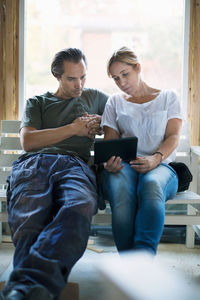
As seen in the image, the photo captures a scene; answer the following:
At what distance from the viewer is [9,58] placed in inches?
105

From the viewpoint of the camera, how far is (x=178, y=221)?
1.83 m

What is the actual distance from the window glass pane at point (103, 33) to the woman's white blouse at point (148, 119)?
29.2 inches

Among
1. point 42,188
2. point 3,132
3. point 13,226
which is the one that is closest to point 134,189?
point 42,188

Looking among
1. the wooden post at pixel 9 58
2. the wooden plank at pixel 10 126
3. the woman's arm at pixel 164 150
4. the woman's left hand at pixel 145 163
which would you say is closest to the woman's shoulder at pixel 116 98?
the woman's arm at pixel 164 150

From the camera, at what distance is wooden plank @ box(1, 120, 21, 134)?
97.5 inches

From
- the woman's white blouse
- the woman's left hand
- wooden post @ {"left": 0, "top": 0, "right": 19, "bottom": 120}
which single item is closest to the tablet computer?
the woman's left hand

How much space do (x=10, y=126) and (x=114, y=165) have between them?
985mm

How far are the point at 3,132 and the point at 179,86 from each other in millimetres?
1330

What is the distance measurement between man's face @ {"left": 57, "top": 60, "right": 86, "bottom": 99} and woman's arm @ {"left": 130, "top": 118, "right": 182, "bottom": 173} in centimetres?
55

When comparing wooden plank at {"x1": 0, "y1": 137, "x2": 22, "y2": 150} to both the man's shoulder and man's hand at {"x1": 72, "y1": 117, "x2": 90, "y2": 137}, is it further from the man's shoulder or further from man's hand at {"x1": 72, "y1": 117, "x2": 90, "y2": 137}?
man's hand at {"x1": 72, "y1": 117, "x2": 90, "y2": 137}

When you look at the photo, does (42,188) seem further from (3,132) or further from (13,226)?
(3,132)

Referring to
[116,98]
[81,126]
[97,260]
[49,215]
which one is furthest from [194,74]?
[49,215]

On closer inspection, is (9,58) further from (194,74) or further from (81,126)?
(194,74)

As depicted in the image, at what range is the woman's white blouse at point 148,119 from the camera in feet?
6.61
